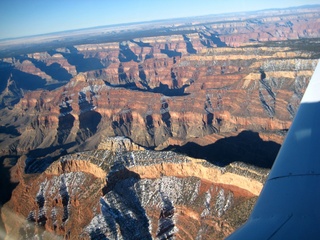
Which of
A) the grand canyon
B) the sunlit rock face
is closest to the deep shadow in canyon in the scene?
the grand canyon

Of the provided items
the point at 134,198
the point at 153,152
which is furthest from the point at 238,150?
the point at 134,198

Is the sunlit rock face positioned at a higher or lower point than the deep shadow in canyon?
higher

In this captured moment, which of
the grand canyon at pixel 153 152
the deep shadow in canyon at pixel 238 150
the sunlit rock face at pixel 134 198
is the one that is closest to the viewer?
the sunlit rock face at pixel 134 198

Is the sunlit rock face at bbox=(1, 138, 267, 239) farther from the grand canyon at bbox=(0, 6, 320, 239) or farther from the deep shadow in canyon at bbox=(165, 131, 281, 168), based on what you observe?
the deep shadow in canyon at bbox=(165, 131, 281, 168)

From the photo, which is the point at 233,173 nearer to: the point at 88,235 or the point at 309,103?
the point at 88,235

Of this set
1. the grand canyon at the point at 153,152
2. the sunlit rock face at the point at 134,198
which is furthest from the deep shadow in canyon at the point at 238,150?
the sunlit rock face at the point at 134,198

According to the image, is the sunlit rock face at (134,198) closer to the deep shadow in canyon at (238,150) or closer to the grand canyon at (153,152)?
the grand canyon at (153,152)
